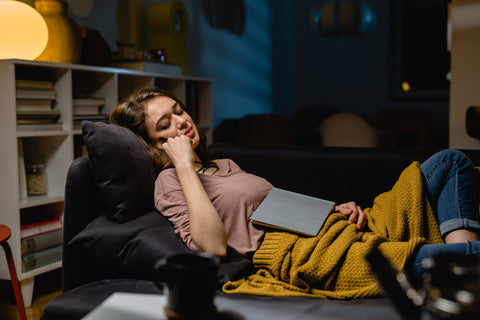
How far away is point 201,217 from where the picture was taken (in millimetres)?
1236

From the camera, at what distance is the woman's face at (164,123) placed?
158 centimetres

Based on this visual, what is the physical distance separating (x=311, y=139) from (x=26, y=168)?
2484 millimetres

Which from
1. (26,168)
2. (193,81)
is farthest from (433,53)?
(26,168)

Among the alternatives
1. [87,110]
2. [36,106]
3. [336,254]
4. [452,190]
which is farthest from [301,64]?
[336,254]

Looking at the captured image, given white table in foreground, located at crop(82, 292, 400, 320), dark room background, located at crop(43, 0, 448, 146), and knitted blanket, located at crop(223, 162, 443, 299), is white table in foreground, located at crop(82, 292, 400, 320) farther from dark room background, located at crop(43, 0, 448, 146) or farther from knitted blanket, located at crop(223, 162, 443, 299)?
dark room background, located at crop(43, 0, 448, 146)

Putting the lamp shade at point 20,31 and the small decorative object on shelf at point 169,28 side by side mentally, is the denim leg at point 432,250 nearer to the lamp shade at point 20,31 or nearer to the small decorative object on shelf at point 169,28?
the lamp shade at point 20,31

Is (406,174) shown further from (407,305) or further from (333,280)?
(407,305)

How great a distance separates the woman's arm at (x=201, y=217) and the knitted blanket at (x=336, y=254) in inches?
4.5

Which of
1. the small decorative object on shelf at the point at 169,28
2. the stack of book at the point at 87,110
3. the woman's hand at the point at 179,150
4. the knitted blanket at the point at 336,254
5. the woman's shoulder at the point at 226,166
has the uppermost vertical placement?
the small decorative object on shelf at the point at 169,28

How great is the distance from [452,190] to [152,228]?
2.94 ft

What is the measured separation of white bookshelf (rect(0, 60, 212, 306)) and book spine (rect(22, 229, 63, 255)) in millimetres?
53

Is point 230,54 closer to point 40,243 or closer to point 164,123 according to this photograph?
point 40,243

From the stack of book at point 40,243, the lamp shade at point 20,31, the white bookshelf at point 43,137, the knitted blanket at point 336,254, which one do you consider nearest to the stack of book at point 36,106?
the white bookshelf at point 43,137

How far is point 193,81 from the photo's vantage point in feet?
11.0
